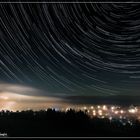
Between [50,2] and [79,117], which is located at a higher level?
[50,2]

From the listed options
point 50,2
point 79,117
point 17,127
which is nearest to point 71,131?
point 79,117

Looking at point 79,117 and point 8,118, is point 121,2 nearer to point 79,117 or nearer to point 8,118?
point 79,117

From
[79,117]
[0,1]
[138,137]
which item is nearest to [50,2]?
[0,1]

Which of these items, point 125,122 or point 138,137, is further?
point 125,122

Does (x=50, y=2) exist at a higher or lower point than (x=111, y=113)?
higher

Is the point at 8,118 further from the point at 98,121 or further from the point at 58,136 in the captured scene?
the point at 98,121

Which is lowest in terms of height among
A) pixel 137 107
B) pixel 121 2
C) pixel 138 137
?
pixel 138 137
